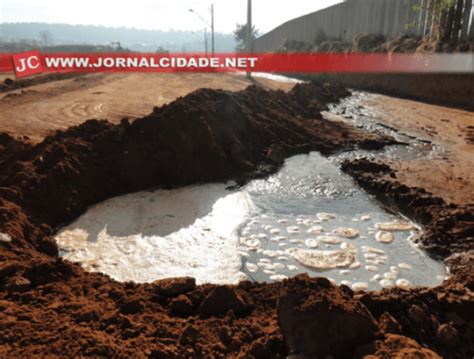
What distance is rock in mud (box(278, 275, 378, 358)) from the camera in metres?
2.80

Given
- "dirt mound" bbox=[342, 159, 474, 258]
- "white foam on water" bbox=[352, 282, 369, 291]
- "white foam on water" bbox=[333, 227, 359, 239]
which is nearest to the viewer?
"white foam on water" bbox=[352, 282, 369, 291]

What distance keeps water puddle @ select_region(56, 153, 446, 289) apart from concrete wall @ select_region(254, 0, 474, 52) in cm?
1795

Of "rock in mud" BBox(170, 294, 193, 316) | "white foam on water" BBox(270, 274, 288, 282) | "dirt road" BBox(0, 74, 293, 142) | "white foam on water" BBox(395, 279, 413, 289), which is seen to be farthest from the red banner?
"rock in mud" BBox(170, 294, 193, 316)

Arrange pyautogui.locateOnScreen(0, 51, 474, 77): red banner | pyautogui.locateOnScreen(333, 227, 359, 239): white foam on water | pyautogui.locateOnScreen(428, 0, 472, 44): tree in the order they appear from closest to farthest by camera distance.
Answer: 1. pyautogui.locateOnScreen(333, 227, 359, 239): white foam on water
2. pyautogui.locateOnScreen(428, 0, 472, 44): tree
3. pyautogui.locateOnScreen(0, 51, 474, 77): red banner

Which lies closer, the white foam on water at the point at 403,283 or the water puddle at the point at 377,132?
the white foam on water at the point at 403,283

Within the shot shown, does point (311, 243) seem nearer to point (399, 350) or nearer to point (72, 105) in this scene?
point (399, 350)

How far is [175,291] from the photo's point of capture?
360 centimetres

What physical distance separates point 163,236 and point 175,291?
1865 mm

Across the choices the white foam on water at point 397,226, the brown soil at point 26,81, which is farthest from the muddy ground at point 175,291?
the brown soil at point 26,81

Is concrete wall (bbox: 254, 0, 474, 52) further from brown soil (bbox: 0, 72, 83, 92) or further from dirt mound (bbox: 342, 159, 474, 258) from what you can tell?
brown soil (bbox: 0, 72, 83, 92)

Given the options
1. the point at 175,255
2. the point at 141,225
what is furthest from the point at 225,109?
the point at 175,255

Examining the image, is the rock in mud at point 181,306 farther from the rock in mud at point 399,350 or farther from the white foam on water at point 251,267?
the rock in mud at point 399,350

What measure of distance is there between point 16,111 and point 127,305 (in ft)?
36.9

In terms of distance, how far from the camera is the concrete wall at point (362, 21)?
21305 mm
